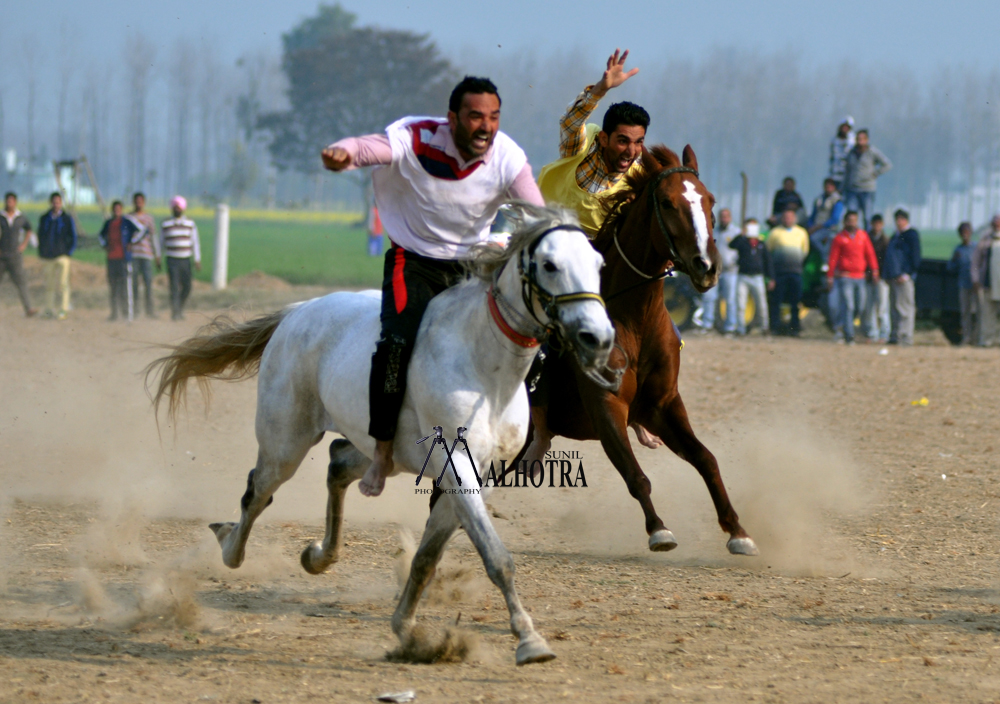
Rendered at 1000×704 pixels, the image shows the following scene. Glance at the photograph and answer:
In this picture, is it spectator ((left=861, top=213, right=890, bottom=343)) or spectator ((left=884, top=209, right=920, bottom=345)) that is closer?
spectator ((left=884, top=209, right=920, bottom=345))

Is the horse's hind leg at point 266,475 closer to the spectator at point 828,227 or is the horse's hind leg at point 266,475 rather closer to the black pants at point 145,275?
the spectator at point 828,227

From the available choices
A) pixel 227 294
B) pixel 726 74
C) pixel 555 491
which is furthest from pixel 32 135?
pixel 555 491

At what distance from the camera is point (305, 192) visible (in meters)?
114

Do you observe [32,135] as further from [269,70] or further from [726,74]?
[726,74]

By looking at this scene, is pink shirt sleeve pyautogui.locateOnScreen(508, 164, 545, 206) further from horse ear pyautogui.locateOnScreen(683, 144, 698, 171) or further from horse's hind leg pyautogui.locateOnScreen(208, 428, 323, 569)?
horse's hind leg pyautogui.locateOnScreen(208, 428, 323, 569)

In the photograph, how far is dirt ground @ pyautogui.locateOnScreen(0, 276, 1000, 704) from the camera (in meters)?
4.35

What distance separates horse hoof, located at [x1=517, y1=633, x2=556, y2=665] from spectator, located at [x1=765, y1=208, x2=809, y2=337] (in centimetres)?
1409

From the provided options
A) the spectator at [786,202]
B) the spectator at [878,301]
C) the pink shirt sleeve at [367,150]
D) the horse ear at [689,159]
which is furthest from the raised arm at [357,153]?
the spectator at [786,202]

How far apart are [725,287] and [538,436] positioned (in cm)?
1266

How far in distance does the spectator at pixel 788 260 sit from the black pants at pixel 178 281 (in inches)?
367

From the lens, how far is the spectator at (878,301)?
57.2 feet

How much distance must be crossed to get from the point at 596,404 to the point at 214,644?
6.93ft

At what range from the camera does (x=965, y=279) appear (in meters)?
16.9

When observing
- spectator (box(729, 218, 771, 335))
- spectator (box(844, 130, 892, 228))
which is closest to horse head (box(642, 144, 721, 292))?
spectator (box(729, 218, 771, 335))
